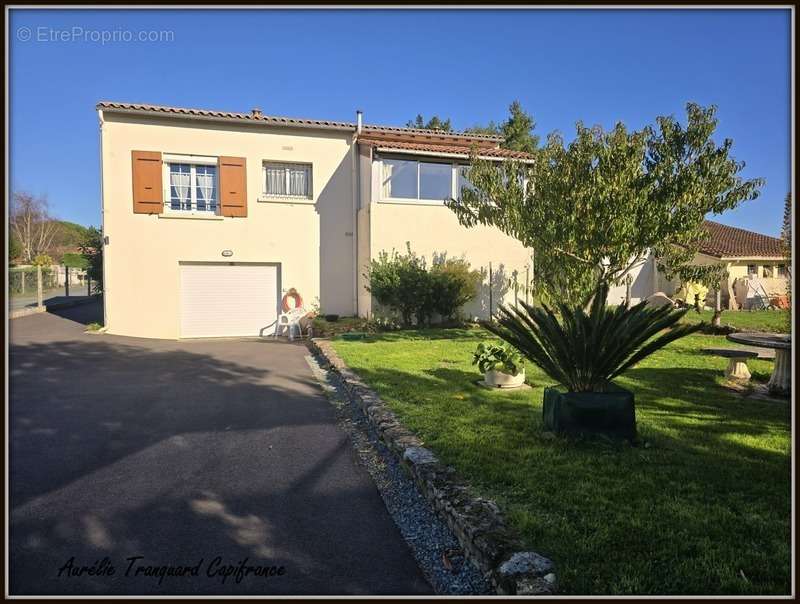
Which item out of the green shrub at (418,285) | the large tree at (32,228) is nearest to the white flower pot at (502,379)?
the green shrub at (418,285)

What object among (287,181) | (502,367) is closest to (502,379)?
(502,367)

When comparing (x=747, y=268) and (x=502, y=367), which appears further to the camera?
(x=747, y=268)

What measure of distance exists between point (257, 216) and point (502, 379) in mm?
10569

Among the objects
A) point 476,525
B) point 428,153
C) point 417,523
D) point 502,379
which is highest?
point 428,153

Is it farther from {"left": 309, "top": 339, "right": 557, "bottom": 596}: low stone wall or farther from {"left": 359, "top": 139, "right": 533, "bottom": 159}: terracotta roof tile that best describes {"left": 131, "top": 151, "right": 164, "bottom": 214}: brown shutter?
{"left": 309, "top": 339, "right": 557, "bottom": 596}: low stone wall

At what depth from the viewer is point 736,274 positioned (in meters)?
23.9

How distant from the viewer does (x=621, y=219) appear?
9875 mm

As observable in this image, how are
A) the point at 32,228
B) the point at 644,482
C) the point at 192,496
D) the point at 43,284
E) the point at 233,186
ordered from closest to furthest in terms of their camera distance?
the point at 644,482
the point at 192,496
the point at 233,186
the point at 43,284
the point at 32,228

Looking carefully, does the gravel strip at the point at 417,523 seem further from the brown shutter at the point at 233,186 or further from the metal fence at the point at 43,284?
the metal fence at the point at 43,284

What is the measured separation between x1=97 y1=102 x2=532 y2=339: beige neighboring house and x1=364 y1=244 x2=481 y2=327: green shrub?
0.53 metres

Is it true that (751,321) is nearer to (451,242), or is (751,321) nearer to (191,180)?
(451,242)

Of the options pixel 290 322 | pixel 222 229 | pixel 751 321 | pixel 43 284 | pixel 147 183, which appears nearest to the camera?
pixel 147 183

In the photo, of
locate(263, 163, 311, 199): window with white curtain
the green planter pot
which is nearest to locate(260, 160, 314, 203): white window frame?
locate(263, 163, 311, 199): window with white curtain

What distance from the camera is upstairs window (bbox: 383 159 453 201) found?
49.0 feet
